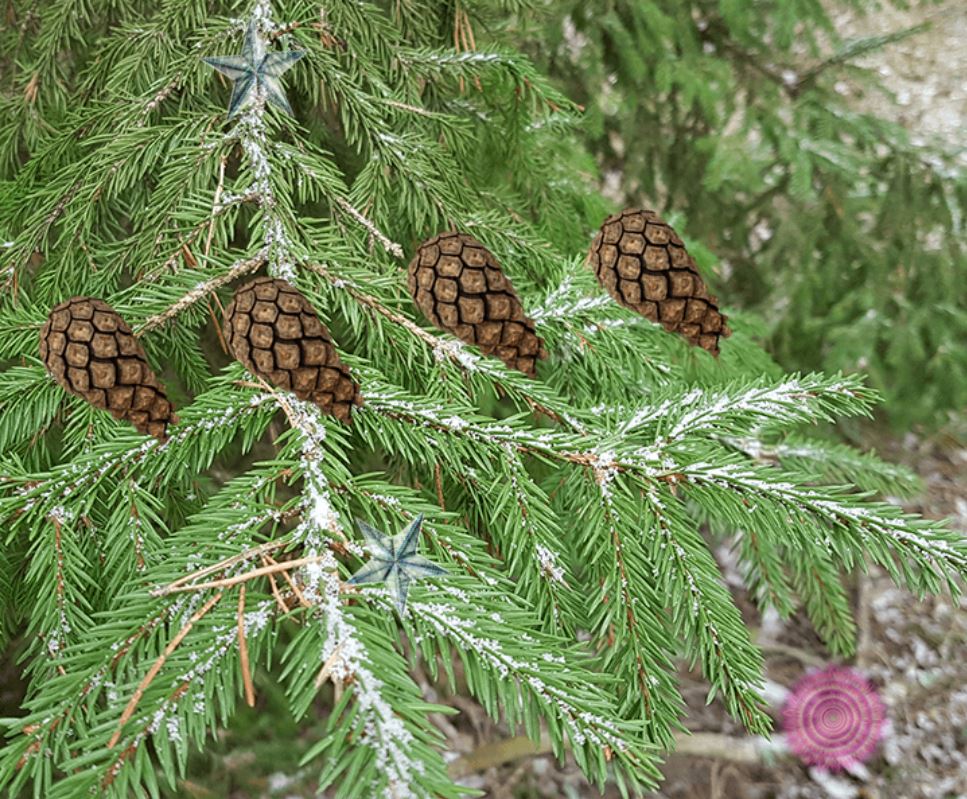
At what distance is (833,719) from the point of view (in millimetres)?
3289

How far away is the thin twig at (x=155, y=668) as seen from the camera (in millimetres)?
632

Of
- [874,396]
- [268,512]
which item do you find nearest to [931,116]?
[874,396]

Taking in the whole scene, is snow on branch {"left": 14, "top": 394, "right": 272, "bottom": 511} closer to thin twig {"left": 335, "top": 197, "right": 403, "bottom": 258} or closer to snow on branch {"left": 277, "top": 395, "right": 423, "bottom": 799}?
snow on branch {"left": 277, "top": 395, "right": 423, "bottom": 799}

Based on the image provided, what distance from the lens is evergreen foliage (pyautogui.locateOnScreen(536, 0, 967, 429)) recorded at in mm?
2830

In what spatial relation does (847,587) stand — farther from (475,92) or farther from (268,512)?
(268,512)

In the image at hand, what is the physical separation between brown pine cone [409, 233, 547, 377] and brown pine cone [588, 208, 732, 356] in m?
0.13

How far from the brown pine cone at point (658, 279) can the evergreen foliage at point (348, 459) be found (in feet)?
0.42

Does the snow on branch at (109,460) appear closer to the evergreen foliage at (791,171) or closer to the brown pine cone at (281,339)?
the brown pine cone at (281,339)

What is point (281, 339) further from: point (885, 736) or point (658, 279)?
point (885, 736)

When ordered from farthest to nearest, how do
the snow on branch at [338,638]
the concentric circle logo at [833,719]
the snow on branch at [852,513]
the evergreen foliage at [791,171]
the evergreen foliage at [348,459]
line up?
the concentric circle logo at [833,719] < the evergreen foliage at [791,171] < the snow on branch at [852,513] < the evergreen foliage at [348,459] < the snow on branch at [338,638]

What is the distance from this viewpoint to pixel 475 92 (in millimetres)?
1466

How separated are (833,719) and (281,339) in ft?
11.1

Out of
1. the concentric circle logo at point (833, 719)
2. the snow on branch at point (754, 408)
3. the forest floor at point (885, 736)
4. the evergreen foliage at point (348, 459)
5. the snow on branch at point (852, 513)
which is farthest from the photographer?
the concentric circle logo at point (833, 719)

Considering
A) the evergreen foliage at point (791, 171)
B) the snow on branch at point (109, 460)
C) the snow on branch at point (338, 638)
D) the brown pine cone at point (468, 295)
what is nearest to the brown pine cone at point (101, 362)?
the snow on branch at point (109, 460)
